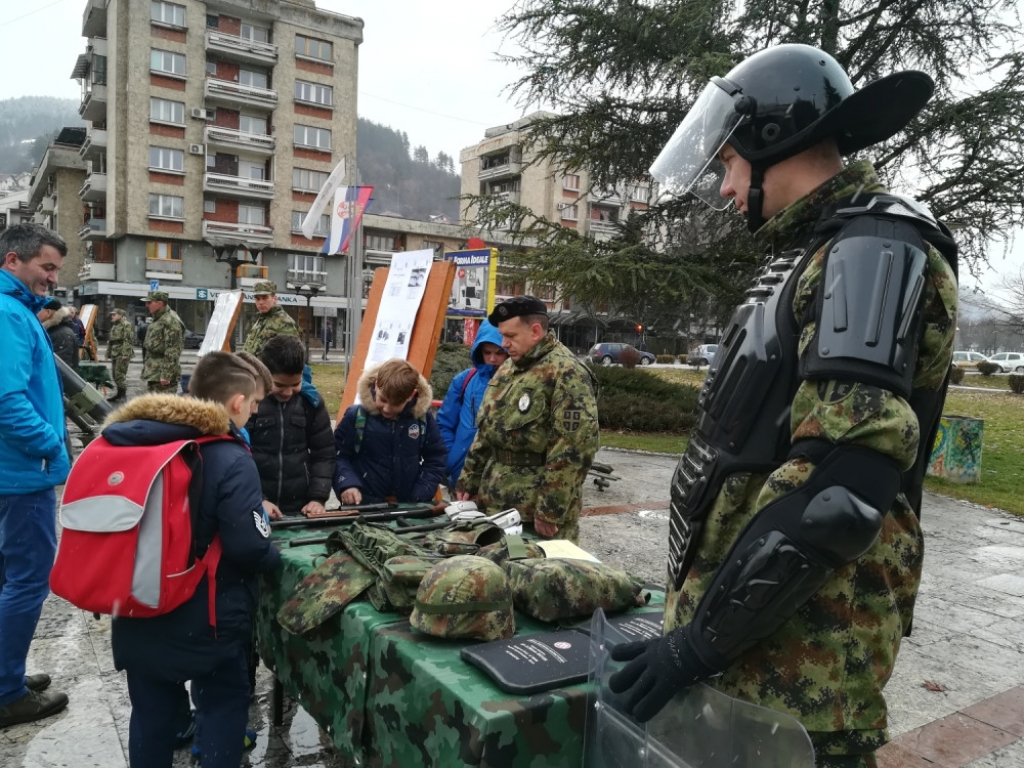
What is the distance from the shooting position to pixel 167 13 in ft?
128

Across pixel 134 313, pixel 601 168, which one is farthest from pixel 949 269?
pixel 134 313

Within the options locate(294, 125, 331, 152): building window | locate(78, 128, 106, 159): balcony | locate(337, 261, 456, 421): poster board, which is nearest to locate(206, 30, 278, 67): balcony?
locate(294, 125, 331, 152): building window

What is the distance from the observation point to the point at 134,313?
41.1 m

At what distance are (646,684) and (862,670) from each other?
41 centimetres

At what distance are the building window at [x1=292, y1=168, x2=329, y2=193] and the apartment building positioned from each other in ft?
0.29

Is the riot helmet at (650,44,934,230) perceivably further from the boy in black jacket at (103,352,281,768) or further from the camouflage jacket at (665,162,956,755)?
the boy in black jacket at (103,352,281,768)

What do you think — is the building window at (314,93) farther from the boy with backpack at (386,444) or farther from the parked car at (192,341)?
the boy with backpack at (386,444)

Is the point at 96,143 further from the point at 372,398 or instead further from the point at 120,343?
the point at 372,398

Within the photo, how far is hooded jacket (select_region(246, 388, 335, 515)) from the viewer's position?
3.71 metres

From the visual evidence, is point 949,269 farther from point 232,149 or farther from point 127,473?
point 232,149

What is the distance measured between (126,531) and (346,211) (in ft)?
30.0

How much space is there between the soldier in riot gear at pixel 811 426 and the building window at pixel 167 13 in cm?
4596

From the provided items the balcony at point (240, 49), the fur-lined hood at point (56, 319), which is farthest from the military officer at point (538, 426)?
the balcony at point (240, 49)

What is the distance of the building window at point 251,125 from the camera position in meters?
42.5
